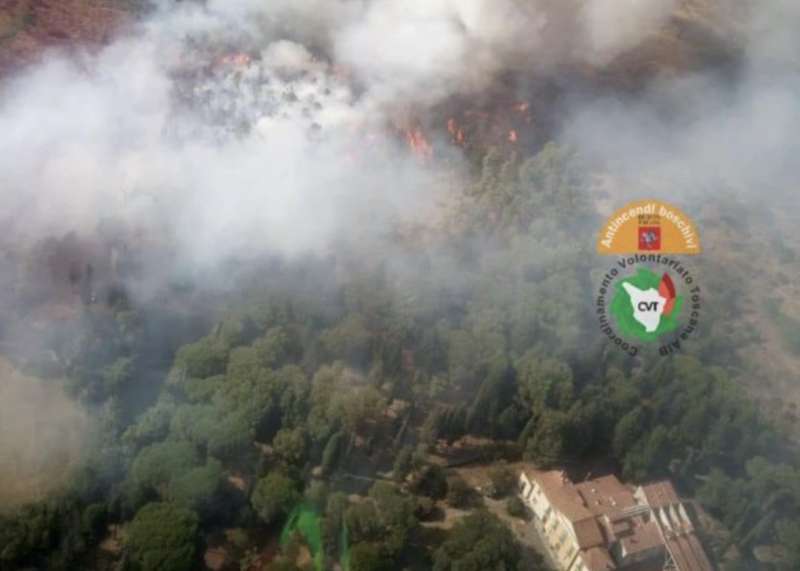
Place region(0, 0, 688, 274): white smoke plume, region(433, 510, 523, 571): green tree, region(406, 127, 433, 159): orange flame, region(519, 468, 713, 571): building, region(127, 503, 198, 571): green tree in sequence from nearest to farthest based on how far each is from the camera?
1. region(127, 503, 198, 571): green tree
2. region(433, 510, 523, 571): green tree
3. region(519, 468, 713, 571): building
4. region(0, 0, 688, 274): white smoke plume
5. region(406, 127, 433, 159): orange flame

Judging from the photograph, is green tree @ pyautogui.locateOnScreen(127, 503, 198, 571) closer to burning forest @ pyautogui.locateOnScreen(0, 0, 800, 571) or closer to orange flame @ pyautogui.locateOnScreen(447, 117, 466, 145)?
burning forest @ pyautogui.locateOnScreen(0, 0, 800, 571)

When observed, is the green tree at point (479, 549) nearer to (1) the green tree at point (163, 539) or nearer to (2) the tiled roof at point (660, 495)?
(2) the tiled roof at point (660, 495)

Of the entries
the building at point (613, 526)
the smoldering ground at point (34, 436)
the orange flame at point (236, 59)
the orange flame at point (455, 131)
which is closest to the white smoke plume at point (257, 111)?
the orange flame at point (236, 59)

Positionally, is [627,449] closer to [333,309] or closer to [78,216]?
[333,309]

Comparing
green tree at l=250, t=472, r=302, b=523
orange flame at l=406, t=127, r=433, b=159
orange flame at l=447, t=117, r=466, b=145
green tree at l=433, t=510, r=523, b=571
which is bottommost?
green tree at l=433, t=510, r=523, b=571

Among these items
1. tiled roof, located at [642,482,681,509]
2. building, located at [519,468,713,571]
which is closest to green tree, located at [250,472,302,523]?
building, located at [519,468,713,571]

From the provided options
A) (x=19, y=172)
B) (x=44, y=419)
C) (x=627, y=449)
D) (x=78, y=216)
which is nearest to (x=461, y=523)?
(x=627, y=449)
